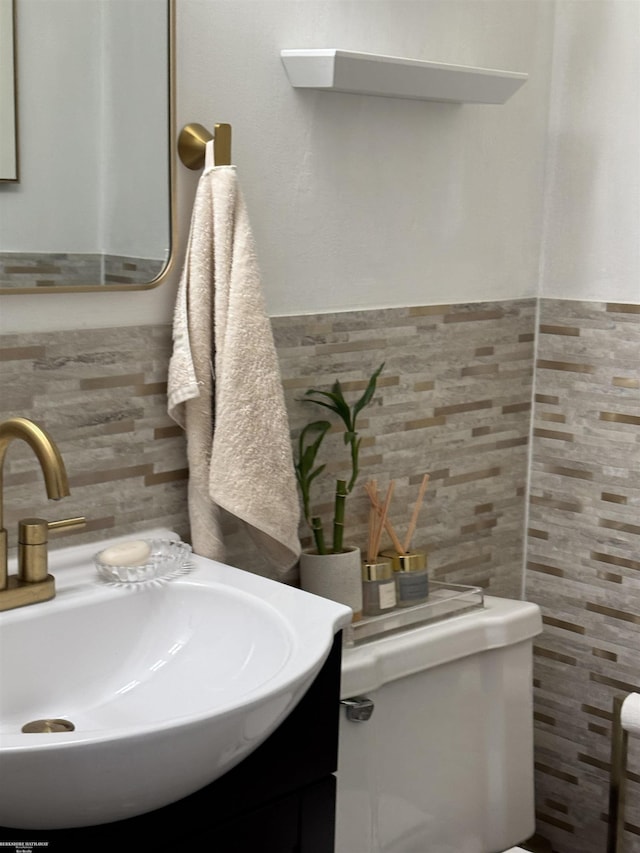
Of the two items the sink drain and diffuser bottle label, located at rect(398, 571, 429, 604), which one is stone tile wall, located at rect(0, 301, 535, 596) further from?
the sink drain

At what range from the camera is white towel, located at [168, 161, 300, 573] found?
143 centimetres

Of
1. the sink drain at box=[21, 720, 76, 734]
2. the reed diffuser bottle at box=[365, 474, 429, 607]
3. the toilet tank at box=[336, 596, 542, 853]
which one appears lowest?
the toilet tank at box=[336, 596, 542, 853]

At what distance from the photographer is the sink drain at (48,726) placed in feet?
3.94

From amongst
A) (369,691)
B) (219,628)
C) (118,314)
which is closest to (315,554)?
(369,691)

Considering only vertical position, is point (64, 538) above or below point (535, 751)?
above

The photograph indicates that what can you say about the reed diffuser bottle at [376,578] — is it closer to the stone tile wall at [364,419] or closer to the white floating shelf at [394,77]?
the stone tile wall at [364,419]

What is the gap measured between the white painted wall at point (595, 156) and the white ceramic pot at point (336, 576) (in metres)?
0.70

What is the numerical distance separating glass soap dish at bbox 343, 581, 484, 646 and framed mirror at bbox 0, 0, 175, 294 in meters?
0.57

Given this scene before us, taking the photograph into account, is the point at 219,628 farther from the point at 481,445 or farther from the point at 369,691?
the point at 481,445

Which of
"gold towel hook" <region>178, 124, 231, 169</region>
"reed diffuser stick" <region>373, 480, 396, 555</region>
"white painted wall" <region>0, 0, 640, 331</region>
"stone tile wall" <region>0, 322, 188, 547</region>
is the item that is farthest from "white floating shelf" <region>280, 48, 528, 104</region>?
"reed diffuser stick" <region>373, 480, 396, 555</region>

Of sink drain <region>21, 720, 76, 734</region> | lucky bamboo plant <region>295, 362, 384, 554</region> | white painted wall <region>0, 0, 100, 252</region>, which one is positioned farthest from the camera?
lucky bamboo plant <region>295, 362, 384, 554</region>

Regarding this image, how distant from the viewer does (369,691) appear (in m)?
1.52

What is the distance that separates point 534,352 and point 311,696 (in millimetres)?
1004

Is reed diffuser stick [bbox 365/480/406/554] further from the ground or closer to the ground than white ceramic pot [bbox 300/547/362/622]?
further from the ground
